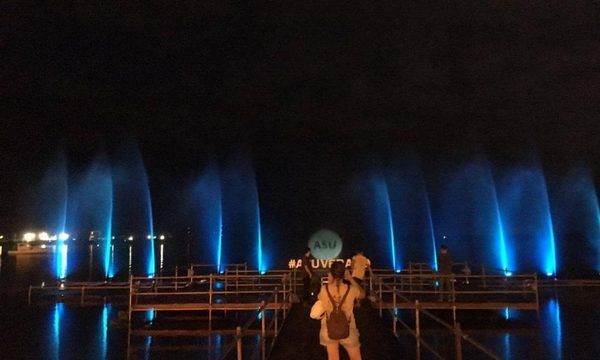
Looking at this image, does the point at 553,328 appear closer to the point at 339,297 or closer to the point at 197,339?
the point at 197,339

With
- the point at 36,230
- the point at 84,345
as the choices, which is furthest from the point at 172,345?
the point at 36,230

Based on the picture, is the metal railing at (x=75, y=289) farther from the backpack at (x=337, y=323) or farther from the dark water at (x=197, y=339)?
the backpack at (x=337, y=323)

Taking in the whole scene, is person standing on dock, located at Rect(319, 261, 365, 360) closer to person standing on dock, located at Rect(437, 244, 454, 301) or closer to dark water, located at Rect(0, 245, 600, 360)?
dark water, located at Rect(0, 245, 600, 360)

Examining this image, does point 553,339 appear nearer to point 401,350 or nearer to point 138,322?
point 401,350

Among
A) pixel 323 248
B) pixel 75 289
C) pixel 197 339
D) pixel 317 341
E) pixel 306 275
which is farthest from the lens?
pixel 75 289

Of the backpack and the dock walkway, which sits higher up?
the backpack

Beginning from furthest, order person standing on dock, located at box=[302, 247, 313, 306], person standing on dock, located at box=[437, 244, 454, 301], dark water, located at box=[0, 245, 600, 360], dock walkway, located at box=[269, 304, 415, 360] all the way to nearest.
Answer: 1. person standing on dock, located at box=[437, 244, 454, 301]
2. person standing on dock, located at box=[302, 247, 313, 306]
3. dark water, located at box=[0, 245, 600, 360]
4. dock walkway, located at box=[269, 304, 415, 360]

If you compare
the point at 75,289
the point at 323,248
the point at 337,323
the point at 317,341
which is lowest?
the point at 317,341

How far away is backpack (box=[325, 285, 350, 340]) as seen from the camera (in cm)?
856

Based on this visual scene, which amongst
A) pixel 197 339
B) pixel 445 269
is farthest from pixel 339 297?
pixel 197 339

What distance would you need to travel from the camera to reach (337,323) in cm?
859

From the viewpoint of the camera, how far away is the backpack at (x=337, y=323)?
856cm

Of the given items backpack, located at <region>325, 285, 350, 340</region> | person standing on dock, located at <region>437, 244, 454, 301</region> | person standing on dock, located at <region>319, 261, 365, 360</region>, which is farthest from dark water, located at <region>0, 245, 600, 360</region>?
backpack, located at <region>325, 285, 350, 340</region>

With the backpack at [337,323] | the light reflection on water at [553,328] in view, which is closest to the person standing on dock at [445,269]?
the light reflection on water at [553,328]
